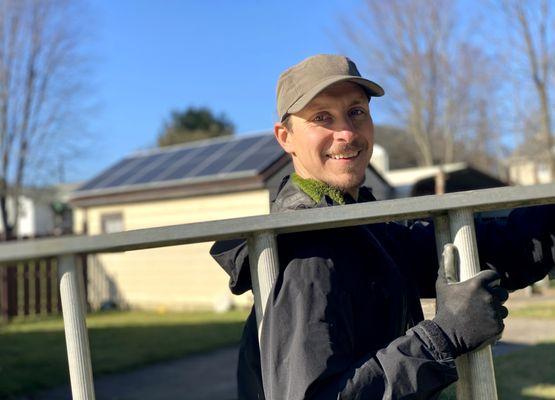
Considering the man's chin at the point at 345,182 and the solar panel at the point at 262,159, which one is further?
the solar panel at the point at 262,159

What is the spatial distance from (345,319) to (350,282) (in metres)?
0.10

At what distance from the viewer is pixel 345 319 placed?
4.90ft

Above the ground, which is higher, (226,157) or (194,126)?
(194,126)

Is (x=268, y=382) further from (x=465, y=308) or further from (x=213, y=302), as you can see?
(x=213, y=302)

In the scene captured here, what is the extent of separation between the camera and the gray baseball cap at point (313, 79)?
172 centimetres

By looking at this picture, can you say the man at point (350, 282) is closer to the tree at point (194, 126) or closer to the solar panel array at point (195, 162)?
the solar panel array at point (195, 162)

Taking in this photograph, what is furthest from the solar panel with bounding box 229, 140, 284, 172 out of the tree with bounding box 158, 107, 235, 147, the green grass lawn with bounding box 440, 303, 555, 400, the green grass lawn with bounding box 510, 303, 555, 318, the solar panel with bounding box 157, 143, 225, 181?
the tree with bounding box 158, 107, 235, 147

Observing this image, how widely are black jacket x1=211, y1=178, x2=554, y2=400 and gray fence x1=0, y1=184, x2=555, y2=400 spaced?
0.08 m

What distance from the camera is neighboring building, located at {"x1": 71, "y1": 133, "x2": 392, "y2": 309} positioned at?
1195 cm

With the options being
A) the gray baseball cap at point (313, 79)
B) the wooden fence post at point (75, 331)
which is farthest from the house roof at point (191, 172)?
the wooden fence post at point (75, 331)

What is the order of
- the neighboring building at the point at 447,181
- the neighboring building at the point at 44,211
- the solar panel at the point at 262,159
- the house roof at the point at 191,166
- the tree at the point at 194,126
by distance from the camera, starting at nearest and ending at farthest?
the solar panel at the point at 262,159 < the house roof at the point at 191,166 < the neighboring building at the point at 447,181 < the neighboring building at the point at 44,211 < the tree at the point at 194,126

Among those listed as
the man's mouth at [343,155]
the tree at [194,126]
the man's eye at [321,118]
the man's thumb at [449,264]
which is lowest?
the man's thumb at [449,264]

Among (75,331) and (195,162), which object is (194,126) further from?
(75,331)

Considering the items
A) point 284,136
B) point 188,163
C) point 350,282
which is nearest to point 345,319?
point 350,282
